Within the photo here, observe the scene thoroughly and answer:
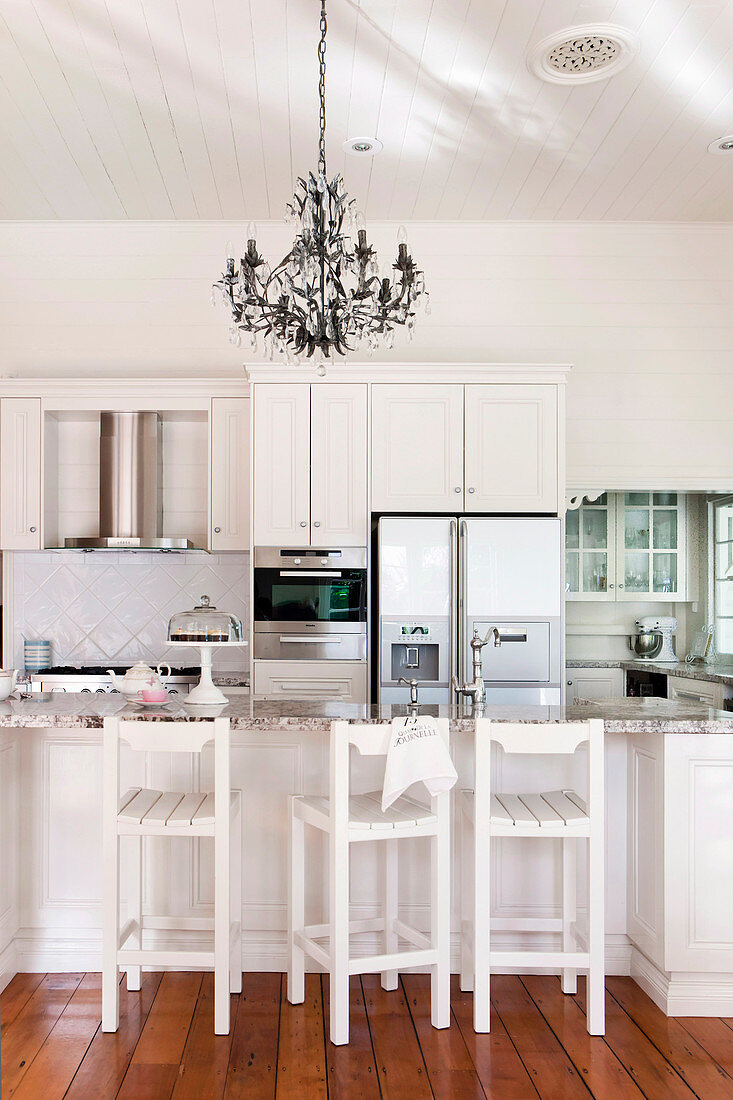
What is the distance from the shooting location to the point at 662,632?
526 cm

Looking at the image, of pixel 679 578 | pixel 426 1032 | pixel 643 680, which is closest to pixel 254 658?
pixel 426 1032

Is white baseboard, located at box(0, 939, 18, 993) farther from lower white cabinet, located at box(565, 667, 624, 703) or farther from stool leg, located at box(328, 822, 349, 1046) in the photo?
lower white cabinet, located at box(565, 667, 624, 703)

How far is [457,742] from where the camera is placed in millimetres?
3014

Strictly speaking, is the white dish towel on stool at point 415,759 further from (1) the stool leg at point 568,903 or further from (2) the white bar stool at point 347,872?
(1) the stool leg at point 568,903

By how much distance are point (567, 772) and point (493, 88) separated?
8.68 ft

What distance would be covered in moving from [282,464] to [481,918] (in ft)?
7.74

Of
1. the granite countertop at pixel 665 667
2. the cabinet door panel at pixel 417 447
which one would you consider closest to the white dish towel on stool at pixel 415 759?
the cabinet door panel at pixel 417 447

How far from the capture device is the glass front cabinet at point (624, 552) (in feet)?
17.1

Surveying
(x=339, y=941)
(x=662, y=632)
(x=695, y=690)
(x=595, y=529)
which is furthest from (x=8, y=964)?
(x=662, y=632)

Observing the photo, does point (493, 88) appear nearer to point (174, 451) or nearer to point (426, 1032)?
point (174, 451)

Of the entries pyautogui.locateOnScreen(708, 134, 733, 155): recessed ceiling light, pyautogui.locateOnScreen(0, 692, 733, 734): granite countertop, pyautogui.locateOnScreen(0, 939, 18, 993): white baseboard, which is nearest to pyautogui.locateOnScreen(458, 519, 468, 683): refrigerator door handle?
pyautogui.locateOnScreen(0, 692, 733, 734): granite countertop

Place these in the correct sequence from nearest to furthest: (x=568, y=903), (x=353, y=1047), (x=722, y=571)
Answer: (x=353, y=1047), (x=568, y=903), (x=722, y=571)

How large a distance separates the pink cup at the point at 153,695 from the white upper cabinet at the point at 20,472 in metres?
1.83

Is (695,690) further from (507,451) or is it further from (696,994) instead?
(696,994)
